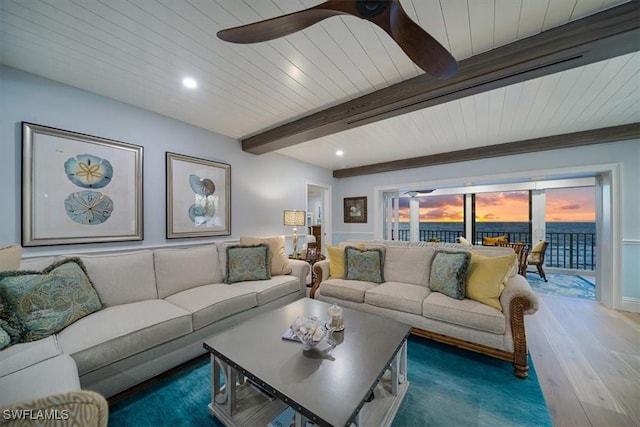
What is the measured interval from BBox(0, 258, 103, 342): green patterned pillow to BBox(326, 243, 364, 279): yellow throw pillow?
236 centimetres

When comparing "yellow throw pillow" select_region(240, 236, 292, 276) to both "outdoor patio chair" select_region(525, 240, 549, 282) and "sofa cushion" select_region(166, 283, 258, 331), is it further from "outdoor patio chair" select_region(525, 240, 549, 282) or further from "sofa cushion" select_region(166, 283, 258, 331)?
"outdoor patio chair" select_region(525, 240, 549, 282)

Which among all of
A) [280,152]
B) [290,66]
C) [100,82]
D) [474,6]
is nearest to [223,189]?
[280,152]

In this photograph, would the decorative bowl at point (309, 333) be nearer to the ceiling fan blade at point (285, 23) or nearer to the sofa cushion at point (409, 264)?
the ceiling fan blade at point (285, 23)

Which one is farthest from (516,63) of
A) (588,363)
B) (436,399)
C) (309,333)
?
(588,363)

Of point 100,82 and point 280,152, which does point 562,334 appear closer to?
point 280,152

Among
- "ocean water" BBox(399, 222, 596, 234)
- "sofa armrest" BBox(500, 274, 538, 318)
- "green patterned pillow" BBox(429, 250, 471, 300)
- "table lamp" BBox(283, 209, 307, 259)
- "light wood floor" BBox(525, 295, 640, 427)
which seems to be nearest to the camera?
"light wood floor" BBox(525, 295, 640, 427)

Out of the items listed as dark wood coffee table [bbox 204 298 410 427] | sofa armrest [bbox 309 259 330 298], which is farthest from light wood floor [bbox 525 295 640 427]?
sofa armrest [bbox 309 259 330 298]

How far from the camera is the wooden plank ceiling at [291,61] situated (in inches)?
55.4

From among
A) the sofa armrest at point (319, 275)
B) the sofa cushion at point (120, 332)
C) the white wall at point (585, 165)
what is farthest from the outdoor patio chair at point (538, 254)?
the sofa cushion at point (120, 332)

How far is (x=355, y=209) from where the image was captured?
18.7ft

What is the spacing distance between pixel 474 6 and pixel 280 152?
3370mm

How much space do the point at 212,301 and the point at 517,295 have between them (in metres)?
2.66

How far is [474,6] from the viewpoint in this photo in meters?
1.37

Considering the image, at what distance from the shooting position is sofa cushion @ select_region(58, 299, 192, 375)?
1465 mm
